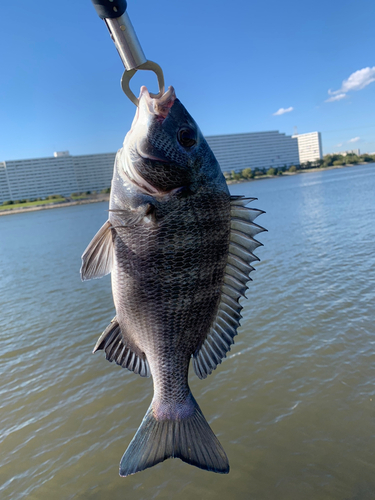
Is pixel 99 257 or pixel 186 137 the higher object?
pixel 186 137

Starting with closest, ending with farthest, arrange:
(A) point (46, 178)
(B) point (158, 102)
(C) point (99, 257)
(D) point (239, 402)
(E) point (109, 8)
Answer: (E) point (109, 8) → (B) point (158, 102) → (C) point (99, 257) → (D) point (239, 402) → (A) point (46, 178)

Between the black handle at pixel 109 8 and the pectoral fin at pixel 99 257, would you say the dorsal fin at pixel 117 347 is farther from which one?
the black handle at pixel 109 8

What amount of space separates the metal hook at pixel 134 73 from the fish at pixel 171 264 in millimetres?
39

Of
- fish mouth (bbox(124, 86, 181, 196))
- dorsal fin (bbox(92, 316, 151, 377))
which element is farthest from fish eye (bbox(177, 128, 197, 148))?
dorsal fin (bbox(92, 316, 151, 377))

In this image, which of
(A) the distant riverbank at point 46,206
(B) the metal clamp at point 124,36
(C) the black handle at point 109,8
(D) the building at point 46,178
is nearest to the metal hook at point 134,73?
(B) the metal clamp at point 124,36

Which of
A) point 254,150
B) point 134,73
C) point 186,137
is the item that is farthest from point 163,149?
point 254,150

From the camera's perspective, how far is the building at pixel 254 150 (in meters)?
164

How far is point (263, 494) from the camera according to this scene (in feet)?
16.3

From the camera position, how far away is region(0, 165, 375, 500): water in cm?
528

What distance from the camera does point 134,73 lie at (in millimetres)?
1640

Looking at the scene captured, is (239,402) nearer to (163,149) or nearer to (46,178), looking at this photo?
(163,149)

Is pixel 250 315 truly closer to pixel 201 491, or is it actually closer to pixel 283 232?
pixel 201 491

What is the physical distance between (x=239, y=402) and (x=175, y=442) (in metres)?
5.01

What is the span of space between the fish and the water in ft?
12.2
